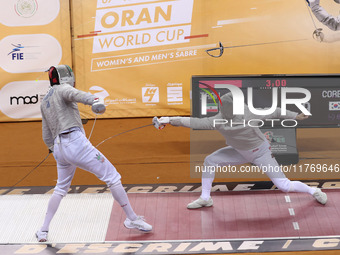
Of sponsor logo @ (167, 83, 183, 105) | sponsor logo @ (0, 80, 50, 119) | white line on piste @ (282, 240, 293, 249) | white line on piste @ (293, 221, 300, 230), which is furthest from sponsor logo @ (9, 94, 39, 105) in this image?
white line on piste @ (282, 240, 293, 249)

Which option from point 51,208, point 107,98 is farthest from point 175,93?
point 51,208

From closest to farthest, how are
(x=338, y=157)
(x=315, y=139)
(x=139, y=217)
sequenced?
(x=139, y=217)
(x=338, y=157)
(x=315, y=139)

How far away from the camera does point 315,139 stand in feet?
24.2

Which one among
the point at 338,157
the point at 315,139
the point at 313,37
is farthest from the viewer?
the point at 313,37

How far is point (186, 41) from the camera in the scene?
826 centimetres

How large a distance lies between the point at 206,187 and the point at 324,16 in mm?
4376

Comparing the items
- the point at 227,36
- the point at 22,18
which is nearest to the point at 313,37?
the point at 227,36

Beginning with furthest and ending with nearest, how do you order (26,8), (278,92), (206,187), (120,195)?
(26,8) < (278,92) < (206,187) < (120,195)

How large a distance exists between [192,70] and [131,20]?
1290mm

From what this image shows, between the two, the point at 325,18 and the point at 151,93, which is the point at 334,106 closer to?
the point at 325,18

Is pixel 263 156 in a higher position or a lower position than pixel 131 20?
lower

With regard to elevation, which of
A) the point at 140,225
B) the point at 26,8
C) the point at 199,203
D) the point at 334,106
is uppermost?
the point at 26,8

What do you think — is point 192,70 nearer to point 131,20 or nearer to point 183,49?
point 183,49

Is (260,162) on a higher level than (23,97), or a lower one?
lower
